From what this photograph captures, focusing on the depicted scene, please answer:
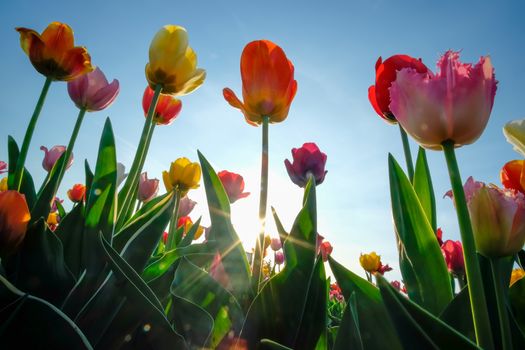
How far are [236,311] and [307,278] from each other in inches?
9.0

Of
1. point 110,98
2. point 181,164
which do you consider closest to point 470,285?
point 110,98

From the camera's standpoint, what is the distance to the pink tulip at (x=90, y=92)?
1.68 meters

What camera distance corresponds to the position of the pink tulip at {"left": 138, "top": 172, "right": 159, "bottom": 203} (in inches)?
103

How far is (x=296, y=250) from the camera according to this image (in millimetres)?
726

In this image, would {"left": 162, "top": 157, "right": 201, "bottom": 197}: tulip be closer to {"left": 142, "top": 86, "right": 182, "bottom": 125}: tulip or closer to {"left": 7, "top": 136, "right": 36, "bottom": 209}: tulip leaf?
{"left": 142, "top": 86, "right": 182, "bottom": 125}: tulip

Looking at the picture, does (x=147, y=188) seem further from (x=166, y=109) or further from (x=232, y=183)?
(x=166, y=109)

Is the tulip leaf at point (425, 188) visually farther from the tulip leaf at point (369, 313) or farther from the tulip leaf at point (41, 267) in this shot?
the tulip leaf at point (41, 267)

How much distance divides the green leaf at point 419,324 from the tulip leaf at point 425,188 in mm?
527

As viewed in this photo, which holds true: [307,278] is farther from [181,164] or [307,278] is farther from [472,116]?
[181,164]

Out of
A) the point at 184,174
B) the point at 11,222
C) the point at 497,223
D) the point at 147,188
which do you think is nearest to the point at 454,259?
the point at 497,223

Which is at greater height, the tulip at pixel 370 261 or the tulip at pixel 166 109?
the tulip at pixel 166 109

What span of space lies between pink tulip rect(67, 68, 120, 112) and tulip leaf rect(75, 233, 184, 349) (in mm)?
1185

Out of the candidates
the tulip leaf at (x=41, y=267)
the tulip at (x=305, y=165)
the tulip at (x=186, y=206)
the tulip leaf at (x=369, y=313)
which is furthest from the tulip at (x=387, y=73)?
the tulip at (x=186, y=206)

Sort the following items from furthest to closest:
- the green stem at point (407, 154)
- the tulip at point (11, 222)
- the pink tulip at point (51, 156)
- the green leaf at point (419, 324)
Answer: the pink tulip at point (51, 156) → the green stem at point (407, 154) → the tulip at point (11, 222) → the green leaf at point (419, 324)
